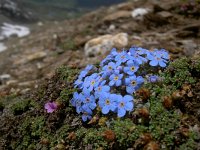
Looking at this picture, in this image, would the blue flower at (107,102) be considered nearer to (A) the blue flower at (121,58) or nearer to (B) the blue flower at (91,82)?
(B) the blue flower at (91,82)

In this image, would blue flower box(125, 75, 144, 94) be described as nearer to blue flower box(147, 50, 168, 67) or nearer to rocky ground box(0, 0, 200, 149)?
blue flower box(147, 50, 168, 67)

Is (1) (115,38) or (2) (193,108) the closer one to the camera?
(2) (193,108)

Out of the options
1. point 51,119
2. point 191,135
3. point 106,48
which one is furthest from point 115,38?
point 191,135

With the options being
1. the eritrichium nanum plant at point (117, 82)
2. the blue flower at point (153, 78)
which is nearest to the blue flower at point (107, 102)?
the eritrichium nanum plant at point (117, 82)

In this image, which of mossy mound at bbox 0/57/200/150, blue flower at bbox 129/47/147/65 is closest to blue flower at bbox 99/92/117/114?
mossy mound at bbox 0/57/200/150

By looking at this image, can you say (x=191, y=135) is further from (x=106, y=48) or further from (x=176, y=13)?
(x=176, y=13)

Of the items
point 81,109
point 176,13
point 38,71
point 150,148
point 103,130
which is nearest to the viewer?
point 150,148

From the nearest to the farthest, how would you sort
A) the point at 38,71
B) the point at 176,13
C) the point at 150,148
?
the point at 150,148, the point at 38,71, the point at 176,13

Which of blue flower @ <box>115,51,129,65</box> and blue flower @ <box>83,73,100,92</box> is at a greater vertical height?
blue flower @ <box>115,51,129,65</box>
